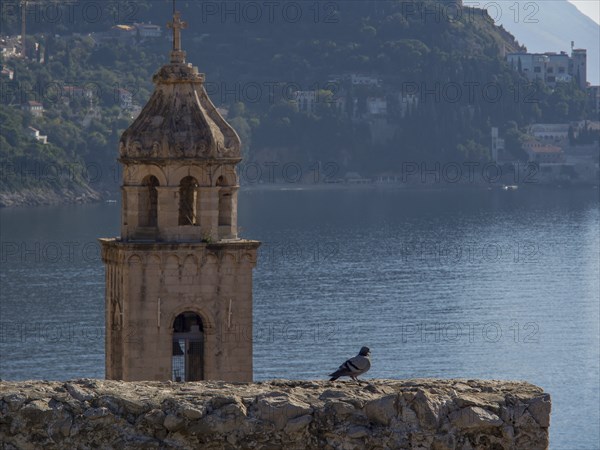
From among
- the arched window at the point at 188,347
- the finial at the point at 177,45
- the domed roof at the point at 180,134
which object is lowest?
the arched window at the point at 188,347

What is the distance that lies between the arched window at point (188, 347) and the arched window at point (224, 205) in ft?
5.10

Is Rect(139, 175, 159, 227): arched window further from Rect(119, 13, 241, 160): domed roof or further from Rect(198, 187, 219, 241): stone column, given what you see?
Rect(198, 187, 219, 241): stone column

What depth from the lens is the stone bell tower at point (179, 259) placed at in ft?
96.6

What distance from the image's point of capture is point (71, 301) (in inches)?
4513

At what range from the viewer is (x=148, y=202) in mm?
30406

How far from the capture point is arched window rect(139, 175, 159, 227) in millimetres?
30297

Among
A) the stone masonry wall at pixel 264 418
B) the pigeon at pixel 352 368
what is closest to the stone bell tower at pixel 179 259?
the pigeon at pixel 352 368

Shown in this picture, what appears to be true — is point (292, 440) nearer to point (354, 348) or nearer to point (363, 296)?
point (354, 348)

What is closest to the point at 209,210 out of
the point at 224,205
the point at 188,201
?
the point at 224,205

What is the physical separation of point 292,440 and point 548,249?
161964mm

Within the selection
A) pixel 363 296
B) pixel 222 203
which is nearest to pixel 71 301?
pixel 363 296

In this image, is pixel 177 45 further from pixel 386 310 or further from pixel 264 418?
pixel 386 310

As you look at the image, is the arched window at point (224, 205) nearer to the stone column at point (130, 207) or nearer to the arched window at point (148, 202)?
the arched window at point (148, 202)

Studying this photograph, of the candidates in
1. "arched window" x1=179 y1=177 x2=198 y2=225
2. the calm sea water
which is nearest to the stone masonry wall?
"arched window" x1=179 y1=177 x2=198 y2=225
